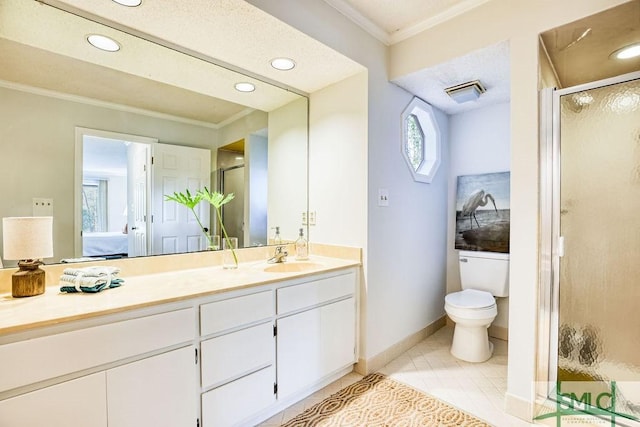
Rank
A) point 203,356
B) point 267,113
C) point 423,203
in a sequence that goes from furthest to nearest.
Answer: point 423,203
point 267,113
point 203,356

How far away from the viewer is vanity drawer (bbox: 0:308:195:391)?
3.19ft

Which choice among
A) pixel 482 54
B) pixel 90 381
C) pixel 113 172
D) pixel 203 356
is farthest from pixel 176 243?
pixel 482 54

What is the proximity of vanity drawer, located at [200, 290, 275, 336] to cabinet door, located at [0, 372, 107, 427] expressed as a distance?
42 centimetres

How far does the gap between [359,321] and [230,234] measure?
1.14 meters

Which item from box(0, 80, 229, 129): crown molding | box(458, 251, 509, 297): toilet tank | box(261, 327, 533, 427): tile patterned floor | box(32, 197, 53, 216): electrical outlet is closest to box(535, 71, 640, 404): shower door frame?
box(261, 327, 533, 427): tile patterned floor

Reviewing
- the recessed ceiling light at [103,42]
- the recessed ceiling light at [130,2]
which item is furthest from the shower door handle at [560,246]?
the recessed ceiling light at [103,42]

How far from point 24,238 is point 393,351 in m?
2.39

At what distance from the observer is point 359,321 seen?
2.20 metres

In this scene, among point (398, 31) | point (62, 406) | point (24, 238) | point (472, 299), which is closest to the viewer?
point (62, 406)

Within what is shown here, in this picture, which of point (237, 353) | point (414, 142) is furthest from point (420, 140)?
point (237, 353)

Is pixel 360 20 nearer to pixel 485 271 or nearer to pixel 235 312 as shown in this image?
pixel 235 312

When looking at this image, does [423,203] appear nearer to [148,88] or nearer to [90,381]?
[148,88]

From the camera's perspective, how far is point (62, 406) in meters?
1.05

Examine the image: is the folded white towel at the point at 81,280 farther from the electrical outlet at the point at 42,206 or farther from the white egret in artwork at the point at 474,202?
the white egret in artwork at the point at 474,202
